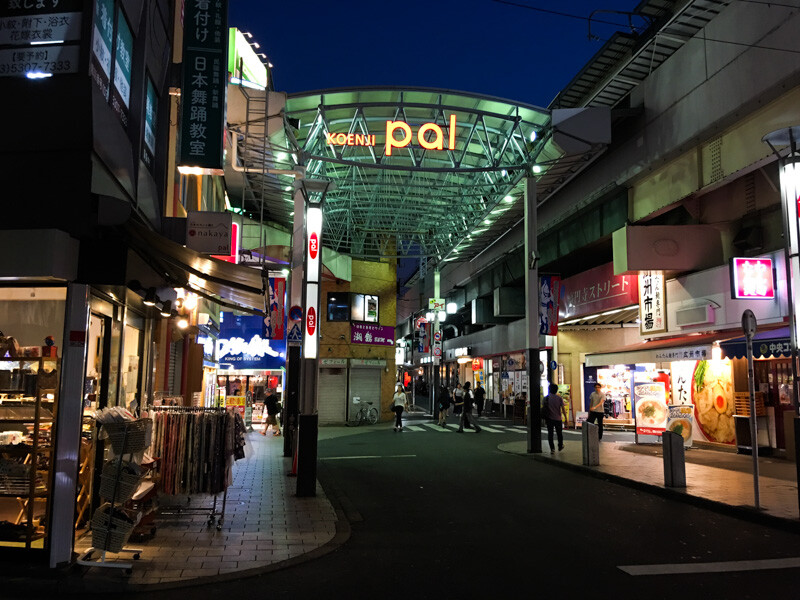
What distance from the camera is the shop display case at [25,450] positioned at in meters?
6.28

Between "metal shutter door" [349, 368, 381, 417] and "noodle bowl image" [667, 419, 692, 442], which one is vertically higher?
"metal shutter door" [349, 368, 381, 417]

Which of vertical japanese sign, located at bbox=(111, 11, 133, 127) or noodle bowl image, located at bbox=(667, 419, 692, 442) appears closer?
vertical japanese sign, located at bbox=(111, 11, 133, 127)

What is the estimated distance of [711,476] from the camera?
12195 mm

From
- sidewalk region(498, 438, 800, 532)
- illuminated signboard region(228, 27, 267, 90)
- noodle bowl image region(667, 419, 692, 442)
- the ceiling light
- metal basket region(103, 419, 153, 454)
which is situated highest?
illuminated signboard region(228, 27, 267, 90)

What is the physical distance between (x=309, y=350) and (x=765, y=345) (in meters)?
9.83

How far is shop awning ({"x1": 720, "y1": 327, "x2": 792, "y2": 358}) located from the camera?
13.6 meters

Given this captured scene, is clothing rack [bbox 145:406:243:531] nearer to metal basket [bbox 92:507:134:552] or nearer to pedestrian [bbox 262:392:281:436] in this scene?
metal basket [bbox 92:507:134:552]

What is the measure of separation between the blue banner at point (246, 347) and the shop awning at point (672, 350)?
12.4 m

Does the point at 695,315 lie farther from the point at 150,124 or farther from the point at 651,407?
the point at 150,124

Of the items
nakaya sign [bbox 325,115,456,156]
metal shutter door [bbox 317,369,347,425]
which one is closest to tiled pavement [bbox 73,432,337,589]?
nakaya sign [bbox 325,115,456,156]

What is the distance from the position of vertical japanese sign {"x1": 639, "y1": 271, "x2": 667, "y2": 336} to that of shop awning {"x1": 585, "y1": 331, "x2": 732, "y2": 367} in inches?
19.1

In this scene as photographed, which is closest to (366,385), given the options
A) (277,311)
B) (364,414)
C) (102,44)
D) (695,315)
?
(364,414)

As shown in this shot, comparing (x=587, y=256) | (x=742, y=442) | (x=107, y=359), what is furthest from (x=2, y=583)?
(x=587, y=256)

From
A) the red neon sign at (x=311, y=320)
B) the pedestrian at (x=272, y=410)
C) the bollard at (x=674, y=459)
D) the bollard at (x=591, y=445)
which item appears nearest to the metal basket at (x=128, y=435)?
the red neon sign at (x=311, y=320)
